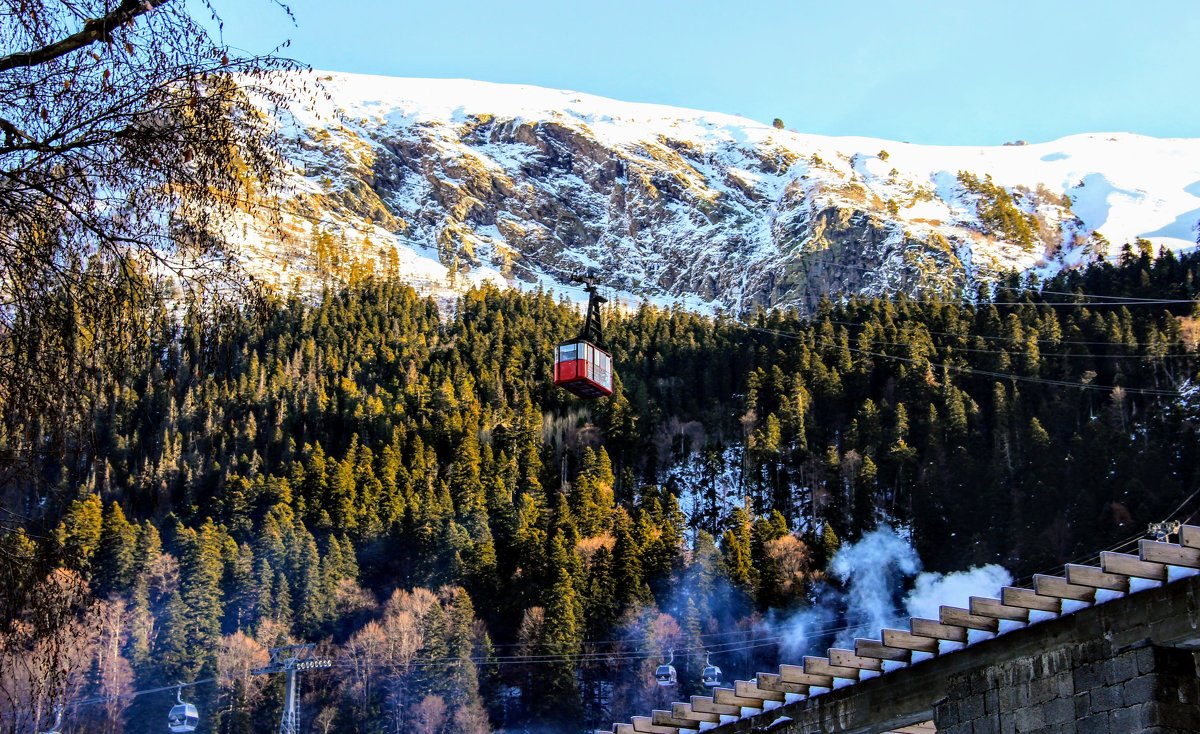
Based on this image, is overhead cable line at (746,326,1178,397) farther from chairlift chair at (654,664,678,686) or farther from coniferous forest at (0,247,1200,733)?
chairlift chair at (654,664,678,686)

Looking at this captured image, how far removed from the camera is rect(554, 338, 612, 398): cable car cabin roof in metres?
36.1

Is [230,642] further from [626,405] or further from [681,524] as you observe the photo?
[626,405]

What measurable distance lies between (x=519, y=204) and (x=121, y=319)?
186 m

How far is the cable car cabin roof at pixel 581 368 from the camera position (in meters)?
36.1

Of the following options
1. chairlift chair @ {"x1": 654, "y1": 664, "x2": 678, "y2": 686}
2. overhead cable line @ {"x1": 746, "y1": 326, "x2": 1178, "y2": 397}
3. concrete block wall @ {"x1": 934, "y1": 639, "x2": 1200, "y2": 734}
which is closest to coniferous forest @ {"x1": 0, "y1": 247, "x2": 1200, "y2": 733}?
overhead cable line @ {"x1": 746, "y1": 326, "x2": 1178, "y2": 397}

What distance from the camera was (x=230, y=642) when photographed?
60594 mm

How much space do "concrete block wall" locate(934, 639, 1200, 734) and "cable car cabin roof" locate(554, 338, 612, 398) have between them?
2092cm

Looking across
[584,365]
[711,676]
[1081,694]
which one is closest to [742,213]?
[711,676]

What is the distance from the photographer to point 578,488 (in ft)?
236

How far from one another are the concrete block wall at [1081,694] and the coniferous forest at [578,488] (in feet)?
110

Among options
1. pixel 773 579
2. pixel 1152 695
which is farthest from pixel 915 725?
pixel 773 579

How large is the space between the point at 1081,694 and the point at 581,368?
22.8 meters

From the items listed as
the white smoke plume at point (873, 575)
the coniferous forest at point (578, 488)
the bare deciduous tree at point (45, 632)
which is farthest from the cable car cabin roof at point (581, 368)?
the bare deciduous tree at point (45, 632)

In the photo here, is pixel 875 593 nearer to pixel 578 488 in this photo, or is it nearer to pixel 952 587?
pixel 952 587
